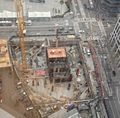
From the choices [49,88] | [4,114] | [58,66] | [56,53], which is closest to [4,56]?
[56,53]

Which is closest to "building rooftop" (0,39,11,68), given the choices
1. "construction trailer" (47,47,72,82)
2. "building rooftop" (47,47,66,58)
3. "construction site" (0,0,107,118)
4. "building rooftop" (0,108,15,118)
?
"construction site" (0,0,107,118)

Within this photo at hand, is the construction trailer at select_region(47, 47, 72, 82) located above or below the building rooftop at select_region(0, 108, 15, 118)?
above

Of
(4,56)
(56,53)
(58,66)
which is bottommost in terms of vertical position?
(58,66)

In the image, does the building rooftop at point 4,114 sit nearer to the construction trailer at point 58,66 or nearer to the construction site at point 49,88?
the construction site at point 49,88

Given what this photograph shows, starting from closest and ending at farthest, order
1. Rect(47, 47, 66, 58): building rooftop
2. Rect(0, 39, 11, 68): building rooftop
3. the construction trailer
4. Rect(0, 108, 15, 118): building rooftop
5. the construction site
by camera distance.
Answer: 1. Rect(0, 108, 15, 118): building rooftop
2. the construction site
3. Rect(0, 39, 11, 68): building rooftop
4. the construction trailer
5. Rect(47, 47, 66, 58): building rooftop

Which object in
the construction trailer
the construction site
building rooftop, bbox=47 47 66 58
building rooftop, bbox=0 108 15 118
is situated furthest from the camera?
building rooftop, bbox=47 47 66 58

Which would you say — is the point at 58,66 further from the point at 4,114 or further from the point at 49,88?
the point at 4,114

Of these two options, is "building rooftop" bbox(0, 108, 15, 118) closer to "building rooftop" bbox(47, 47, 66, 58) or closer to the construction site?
the construction site

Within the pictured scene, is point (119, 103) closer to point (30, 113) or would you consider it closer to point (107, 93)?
point (107, 93)

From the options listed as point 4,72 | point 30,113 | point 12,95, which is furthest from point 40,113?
point 4,72
